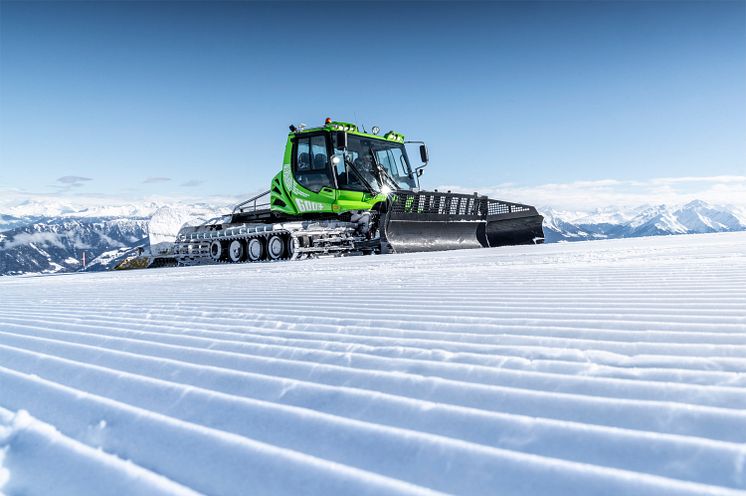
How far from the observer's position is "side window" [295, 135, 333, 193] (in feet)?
47.1

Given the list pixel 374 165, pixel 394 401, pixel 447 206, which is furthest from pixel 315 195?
pixel 394 401

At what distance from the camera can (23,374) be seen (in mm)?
2654

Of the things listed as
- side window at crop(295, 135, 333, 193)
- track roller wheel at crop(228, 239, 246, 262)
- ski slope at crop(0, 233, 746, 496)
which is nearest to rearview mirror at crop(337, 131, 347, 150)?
side window at crop(295, 135, 333, 193)

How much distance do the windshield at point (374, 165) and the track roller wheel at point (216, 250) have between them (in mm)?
3769

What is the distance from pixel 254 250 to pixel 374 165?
3523 mm

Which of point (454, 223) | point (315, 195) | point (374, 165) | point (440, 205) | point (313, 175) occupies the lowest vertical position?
point (454, 223)

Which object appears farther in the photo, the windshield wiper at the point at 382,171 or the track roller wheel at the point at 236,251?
the track roller wheel at the point at 236,251

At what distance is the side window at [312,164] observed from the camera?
566 inches

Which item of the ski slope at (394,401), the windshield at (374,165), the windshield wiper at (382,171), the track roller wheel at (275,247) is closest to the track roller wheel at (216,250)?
the track roller wheel at (275,247)

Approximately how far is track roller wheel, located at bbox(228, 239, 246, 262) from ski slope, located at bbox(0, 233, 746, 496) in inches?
441

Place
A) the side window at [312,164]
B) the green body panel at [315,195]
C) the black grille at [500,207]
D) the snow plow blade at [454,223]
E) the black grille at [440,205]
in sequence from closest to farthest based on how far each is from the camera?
1. the snow plow blade at [454,223]
2. the black grille at [440,205]
3. the green body panel at [315,195]
4. the side window at [312,164]
5. the black grille at [500,207]

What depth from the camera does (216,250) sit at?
1586 centimetres

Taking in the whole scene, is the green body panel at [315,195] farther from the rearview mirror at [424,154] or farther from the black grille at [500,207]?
the black grille at [500,207]

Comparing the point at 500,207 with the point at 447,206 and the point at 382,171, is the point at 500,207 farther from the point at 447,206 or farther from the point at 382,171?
the point at 382,171
